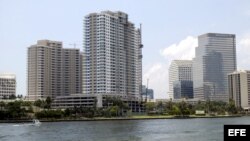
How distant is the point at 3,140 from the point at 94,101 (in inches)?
5211

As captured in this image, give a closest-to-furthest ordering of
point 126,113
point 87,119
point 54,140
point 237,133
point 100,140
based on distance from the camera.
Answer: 1. point 237,133
2. point 100,140
3. point 54,140
4. point 87,119
5. point 126,113

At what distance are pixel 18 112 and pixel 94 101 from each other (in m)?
43.8

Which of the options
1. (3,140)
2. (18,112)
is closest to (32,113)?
(18,112)

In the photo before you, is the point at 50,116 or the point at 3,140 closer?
the point at 3,140

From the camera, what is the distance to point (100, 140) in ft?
199

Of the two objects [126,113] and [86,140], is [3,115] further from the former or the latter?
[86,140]

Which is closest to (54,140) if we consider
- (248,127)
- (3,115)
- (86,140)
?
(86,140)

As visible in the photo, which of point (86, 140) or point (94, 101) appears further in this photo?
point (94, 101)

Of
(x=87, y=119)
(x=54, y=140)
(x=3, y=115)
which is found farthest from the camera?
(x=87, y=119)

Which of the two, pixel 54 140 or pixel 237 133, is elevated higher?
pixel 237 133

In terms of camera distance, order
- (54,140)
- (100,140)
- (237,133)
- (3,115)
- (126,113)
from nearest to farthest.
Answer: (237,133)
(100,140)
(54,140)
(3,115)
(126,113)

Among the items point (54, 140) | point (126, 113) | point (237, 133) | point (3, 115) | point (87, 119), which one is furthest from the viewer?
point (126, 113)

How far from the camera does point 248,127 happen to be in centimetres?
815

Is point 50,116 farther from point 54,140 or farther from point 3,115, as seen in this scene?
point 54,140
